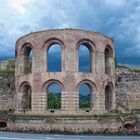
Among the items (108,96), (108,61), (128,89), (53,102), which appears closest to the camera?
(108,96)

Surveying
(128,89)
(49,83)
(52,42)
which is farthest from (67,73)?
(128,89)

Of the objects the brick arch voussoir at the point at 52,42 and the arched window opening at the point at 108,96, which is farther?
the arched window opening at the point at 108,96

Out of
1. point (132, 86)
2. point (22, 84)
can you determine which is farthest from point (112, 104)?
point (22, 84)

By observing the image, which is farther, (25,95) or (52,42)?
(25,95)

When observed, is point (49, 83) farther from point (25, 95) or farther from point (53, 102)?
point (53, 102)

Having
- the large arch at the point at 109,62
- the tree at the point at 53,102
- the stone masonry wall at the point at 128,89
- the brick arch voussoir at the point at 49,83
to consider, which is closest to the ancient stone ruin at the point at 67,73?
the brick arch voussoir at the point at 49,83

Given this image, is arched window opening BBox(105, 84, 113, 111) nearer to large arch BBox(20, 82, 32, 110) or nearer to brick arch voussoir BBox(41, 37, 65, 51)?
brick arch voussoir BBox(41, 37, 65, 51)

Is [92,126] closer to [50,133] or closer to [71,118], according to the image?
[71,118]

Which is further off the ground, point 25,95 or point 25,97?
point 25,95

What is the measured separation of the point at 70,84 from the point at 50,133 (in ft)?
17.9

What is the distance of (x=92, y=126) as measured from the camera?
2923cm

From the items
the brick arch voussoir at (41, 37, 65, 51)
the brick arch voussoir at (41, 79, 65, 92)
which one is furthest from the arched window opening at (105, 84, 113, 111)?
the brick arch voussoir at (41, 37, 65, 51)

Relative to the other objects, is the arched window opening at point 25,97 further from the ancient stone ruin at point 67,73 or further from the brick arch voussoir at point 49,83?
the brick arch voussoir at point 49,83

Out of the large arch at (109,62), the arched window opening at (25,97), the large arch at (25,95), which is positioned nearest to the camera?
the large arch at (25,95)
